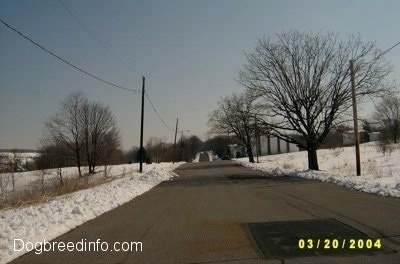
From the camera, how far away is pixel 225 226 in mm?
10641

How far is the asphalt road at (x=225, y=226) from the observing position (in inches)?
301

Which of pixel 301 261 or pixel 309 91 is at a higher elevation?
pixel 309 91

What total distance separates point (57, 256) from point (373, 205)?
28.9ft

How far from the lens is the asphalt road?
763cm

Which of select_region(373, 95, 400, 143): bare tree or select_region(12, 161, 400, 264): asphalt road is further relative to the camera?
select_region(373, 95, 400, 143): bare tree

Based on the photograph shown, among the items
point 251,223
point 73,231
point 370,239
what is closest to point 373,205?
point 251,223

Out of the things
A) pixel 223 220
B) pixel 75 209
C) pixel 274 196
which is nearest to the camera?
pixel 223 220

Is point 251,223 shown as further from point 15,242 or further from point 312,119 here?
point 312,119

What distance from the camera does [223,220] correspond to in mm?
11602

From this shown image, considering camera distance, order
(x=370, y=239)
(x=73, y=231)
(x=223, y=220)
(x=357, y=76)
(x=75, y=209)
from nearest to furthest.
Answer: (x=370, y=239)
(x=73, y=231)
(x=223, y=220)
(x=75, y=209)
(x=357, y=76)

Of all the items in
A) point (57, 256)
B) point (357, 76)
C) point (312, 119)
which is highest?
point (357, 76)

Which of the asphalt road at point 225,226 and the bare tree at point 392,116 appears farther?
the bare tree at point 392,116

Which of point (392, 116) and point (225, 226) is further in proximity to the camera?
point (392, 116)

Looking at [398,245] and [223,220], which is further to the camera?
[223,220]
